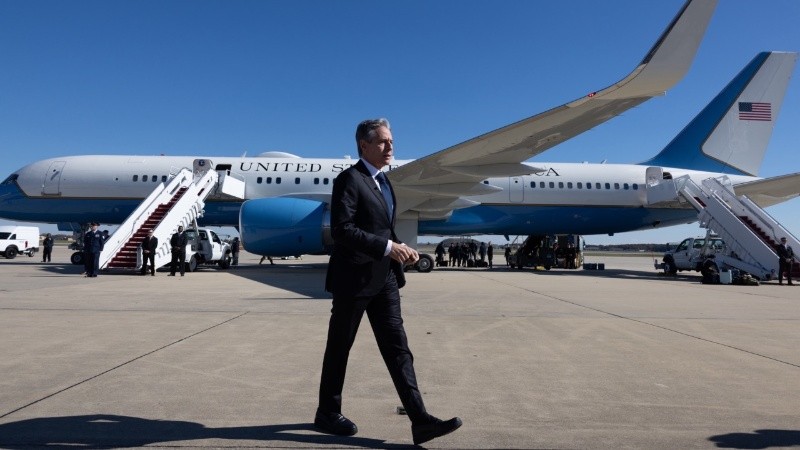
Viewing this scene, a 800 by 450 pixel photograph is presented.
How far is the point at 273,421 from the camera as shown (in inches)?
125

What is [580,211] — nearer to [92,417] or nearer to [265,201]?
[265,201]

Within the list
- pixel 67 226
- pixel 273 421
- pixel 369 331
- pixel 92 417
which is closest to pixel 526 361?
pixel 369 331

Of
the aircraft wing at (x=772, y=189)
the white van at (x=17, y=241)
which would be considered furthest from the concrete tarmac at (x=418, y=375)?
the white van at (x=17, y=241)

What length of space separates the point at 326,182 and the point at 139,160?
22.2 ft

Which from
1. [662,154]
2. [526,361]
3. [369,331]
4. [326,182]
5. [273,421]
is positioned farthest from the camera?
[662,154]

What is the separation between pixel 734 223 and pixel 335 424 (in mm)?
18619

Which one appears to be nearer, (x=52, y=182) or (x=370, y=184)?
(x=370, y=184)

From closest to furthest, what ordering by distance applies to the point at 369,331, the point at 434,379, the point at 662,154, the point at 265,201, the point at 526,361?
1. the point at 434,379
2. the point at 526,361
3. the point at 369,331
4. the point at 265,201
5. the point at 662,154

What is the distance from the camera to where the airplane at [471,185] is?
604 inches

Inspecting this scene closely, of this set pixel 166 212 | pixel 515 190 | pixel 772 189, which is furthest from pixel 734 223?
pixel 166 212

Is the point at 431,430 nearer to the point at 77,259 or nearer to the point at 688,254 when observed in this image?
the point at 77,259

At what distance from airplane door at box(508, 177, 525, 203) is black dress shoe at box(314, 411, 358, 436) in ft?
60.6

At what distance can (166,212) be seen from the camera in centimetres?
1753

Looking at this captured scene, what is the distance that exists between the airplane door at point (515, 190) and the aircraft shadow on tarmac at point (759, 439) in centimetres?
1800
